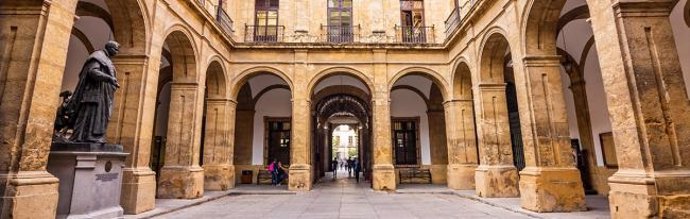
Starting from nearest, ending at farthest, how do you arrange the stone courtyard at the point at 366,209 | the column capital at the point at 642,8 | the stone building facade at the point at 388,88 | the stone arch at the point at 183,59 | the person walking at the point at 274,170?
the stone building facade at the point at 388,88
the column capital at the point at 642,8
the stone courtyard at the point at 366,209
the stone arch at the point at 183,59
the person walking at the point at 274,170

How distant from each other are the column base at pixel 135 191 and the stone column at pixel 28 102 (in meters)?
1.90

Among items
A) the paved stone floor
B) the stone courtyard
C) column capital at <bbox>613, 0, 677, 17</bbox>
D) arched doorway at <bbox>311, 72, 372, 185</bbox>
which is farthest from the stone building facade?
the paved stone floor

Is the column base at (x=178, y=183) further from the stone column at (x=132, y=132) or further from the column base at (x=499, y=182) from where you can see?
the column base at (x=499, y=182)

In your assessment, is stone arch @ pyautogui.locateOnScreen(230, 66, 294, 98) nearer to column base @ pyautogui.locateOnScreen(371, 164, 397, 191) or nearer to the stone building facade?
the stone building facade

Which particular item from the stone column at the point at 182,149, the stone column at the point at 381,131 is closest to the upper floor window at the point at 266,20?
the stone column at the point at 381,131

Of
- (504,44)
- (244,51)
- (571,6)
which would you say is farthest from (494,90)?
(244,51)

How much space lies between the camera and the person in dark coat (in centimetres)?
507

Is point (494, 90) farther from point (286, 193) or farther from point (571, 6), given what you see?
point (286, 193)

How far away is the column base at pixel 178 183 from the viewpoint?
8.59 m

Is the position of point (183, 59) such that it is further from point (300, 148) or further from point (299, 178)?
point (299, 178)

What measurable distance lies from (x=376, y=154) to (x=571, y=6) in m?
7.02

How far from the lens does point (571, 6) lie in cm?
823

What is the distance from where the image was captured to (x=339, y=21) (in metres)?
13.3

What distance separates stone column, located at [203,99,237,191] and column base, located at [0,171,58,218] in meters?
6.55
